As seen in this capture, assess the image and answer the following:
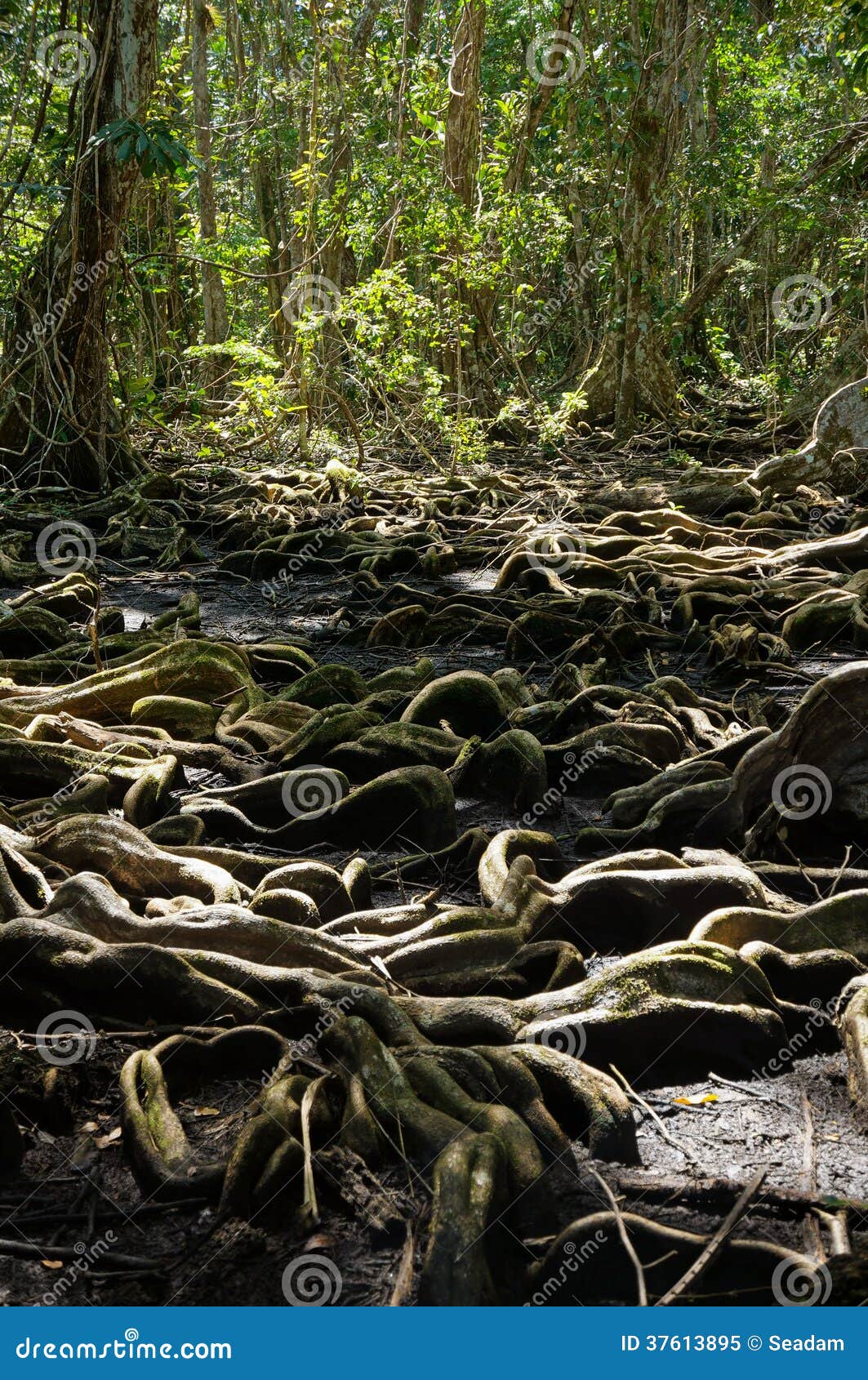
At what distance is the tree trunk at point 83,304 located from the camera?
29.5 ft

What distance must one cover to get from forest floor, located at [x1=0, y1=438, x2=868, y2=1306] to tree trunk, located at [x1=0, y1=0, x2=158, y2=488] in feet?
2.36

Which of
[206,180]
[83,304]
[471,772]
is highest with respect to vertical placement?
[206,180]

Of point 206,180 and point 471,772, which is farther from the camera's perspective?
point 206,180

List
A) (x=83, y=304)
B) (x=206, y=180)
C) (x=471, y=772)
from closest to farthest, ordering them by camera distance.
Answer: (x=471, y=772) → (x=83, y=304) → (x=206, y=180)

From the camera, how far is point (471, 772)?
4.66 m

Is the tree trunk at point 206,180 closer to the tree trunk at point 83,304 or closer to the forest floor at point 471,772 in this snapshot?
the tree trunk at point 83,304

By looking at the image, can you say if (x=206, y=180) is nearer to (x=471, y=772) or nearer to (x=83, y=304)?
(x=83, y=304)

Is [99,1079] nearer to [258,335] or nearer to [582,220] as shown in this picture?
[258,335]

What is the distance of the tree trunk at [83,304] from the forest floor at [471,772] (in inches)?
28.3

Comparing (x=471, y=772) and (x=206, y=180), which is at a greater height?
(x=206, y=180)

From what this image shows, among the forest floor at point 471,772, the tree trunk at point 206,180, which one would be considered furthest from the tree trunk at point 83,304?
the tree trunk at point 206,180

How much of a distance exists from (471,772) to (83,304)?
659 centimetres

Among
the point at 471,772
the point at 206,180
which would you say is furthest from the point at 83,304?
the point at 206,180

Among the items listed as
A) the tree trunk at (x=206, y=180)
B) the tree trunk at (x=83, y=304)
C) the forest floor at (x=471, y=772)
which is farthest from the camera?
the tree trunk at (x=206, y=180)
